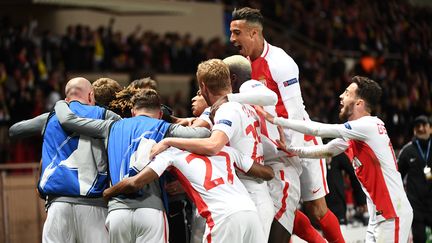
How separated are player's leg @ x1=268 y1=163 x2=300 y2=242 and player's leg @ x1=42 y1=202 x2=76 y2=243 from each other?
1.74 metres

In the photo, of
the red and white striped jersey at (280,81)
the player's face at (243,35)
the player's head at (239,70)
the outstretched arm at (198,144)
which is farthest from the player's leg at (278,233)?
the player's face at (243,35)

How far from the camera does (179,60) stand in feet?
69.3

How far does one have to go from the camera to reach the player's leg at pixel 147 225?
21.9 feet

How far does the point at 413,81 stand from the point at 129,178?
20.6 metres

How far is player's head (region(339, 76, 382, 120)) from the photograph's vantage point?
7.64m

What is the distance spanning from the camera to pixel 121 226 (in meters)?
6.67

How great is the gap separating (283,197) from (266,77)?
1056 mm

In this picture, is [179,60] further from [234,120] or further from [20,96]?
[234,120]

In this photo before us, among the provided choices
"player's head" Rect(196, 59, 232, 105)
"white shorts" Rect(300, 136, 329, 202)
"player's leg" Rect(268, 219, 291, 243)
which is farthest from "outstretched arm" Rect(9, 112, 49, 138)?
"white shorts" Rect(300, 136, 329, 202)

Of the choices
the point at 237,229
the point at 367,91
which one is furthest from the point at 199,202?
the point at 367,91

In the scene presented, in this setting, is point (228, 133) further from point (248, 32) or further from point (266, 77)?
point (248, 32)

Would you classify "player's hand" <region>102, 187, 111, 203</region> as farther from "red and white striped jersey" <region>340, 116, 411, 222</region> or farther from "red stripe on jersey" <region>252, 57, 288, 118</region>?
"red and white striped jersey" <region>340, 116, 411, 222</region>

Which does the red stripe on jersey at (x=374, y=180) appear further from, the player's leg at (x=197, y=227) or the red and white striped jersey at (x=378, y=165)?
the player's leg at (x=197, y=227)

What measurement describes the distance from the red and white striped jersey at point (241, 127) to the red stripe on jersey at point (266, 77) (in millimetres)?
507
